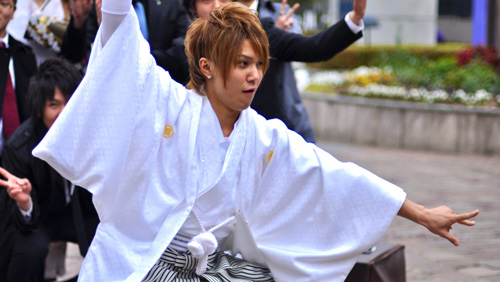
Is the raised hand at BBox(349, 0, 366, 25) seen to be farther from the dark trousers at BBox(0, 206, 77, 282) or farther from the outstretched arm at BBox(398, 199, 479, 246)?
the dark trousers at BBox(0, 206, 77, 282)

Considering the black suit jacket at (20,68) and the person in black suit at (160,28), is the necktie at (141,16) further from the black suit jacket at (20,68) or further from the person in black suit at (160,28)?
the black suit jacket at (20,68)

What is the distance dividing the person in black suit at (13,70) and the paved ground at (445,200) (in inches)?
96.1

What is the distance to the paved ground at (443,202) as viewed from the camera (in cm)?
466

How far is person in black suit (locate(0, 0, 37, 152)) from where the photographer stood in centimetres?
408

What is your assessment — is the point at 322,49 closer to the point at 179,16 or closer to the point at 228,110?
the point at 179,16

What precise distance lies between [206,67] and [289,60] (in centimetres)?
133

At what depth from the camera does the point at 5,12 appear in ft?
13.0

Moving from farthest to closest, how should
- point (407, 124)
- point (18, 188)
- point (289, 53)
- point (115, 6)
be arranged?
point (407, 124) < point (289, 53) < point (18, 188) < point (115, 6)

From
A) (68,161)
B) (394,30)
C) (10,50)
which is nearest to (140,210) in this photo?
(68,161)

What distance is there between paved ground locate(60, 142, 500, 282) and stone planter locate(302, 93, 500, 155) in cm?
20

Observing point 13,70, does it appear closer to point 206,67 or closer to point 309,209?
point 206,67

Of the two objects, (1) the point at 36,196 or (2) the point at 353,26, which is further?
(1) the point at 36,196

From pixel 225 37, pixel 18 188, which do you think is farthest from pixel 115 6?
pixel 18 188

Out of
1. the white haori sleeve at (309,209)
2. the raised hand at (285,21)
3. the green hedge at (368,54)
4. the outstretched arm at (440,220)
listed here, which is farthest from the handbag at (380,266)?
the green hedge at (368,54)
